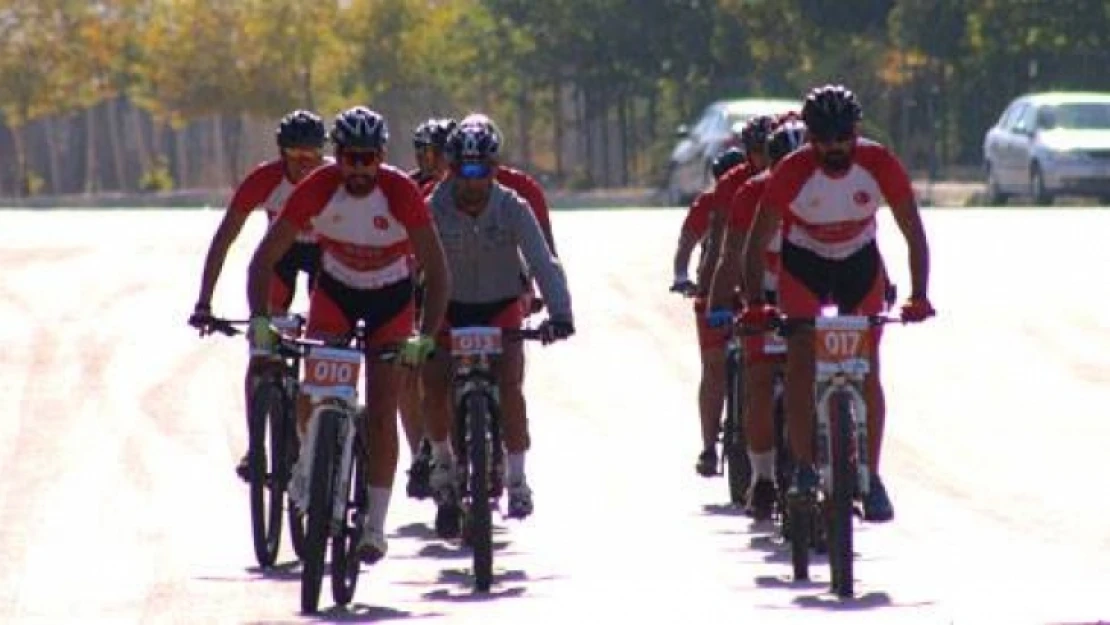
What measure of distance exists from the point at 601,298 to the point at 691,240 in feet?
41.6

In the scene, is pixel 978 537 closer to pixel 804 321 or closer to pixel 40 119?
pixel 804 321

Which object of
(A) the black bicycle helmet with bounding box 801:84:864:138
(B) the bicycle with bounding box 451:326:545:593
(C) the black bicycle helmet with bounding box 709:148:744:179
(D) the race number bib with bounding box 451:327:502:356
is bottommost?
(B) the bicycle with bounding box 451:326:545:593

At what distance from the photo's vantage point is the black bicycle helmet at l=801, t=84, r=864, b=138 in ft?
45.7

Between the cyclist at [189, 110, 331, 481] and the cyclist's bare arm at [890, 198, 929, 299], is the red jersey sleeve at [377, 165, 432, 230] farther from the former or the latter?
the cyclist at [189, 110, 331, 481]

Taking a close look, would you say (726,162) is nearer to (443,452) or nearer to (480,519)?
(443,452)

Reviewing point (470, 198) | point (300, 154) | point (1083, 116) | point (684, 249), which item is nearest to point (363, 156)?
point (470, 198)

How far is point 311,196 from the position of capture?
13805 mm

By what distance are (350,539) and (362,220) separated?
45.3 inches

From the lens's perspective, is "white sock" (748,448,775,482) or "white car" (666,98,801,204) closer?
"white sock" (748,448,775,482)

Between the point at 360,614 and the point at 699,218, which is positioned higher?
the point at 699,218

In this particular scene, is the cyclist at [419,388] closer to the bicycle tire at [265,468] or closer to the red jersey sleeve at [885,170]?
the bicycle tire at [265,468]

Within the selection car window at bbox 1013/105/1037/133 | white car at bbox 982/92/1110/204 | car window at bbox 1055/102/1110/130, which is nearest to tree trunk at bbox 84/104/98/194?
white car at bbox 982/92/1110/204

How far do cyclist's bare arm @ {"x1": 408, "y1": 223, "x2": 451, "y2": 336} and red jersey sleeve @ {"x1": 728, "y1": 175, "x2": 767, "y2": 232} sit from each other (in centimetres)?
199

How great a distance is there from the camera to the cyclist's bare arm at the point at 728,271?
49.2ft
